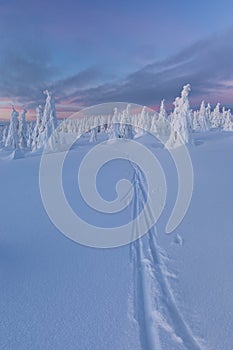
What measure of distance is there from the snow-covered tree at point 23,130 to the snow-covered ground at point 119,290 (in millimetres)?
51416

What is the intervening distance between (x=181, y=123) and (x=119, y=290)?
40.0 meters

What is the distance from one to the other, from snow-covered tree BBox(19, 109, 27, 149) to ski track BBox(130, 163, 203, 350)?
5444 centimetres

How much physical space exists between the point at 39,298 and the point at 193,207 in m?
7.11

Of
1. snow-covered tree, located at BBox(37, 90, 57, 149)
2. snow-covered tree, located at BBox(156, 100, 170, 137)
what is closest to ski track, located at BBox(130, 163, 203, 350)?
snow-covered tree, located at BBox(37, 90, 57, 149)

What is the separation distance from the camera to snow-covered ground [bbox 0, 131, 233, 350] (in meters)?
3.58

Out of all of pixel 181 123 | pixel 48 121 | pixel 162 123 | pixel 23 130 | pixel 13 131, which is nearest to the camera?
pixel 181 123

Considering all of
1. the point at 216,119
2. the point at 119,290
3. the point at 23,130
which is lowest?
the point at 119,290

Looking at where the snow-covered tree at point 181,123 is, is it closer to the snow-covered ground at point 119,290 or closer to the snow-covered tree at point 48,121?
the snow-covered tree at point 48,121

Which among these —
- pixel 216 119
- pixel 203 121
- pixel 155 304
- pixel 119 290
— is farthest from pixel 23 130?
pixel 216 119

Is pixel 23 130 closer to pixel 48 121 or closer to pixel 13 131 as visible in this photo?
pixel 13 131

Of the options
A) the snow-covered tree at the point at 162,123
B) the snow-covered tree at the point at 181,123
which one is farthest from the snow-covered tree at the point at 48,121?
the snow-covered tree at the point at 162,123

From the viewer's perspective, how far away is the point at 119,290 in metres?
4.69

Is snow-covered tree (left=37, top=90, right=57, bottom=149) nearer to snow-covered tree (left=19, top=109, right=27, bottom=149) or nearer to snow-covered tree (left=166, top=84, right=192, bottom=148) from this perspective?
snow-covered tree (left=19, top=109, right=27, bottom=149)

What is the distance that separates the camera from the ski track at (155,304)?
3.48m
